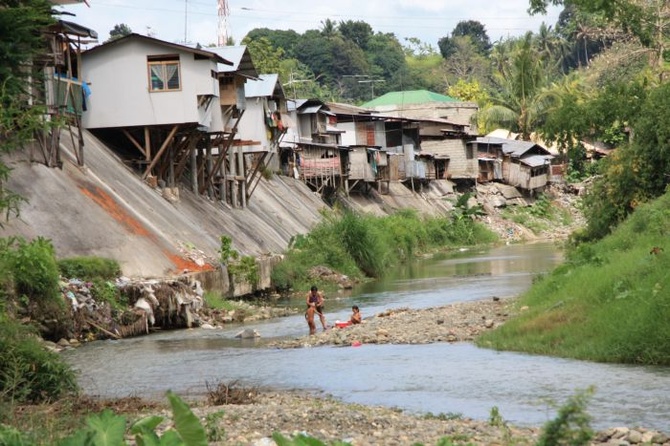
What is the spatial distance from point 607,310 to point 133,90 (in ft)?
87.7

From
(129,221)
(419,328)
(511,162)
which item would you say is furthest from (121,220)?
(511,162)

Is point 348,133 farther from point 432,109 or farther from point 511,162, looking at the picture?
point 432,109

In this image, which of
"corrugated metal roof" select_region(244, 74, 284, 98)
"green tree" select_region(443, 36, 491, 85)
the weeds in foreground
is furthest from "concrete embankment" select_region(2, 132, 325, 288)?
"green tree" select_region(443, 36, 491, 85)

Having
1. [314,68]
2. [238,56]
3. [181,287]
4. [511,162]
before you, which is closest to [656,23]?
[181,287]

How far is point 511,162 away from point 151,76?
5687cm

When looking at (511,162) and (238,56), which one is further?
(511,162)

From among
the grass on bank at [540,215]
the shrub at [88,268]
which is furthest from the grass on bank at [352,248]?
the grass on bank at [540,215]

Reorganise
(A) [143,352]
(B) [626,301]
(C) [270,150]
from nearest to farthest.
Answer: (B) [626,301] < (A) [143,352] < (C) [270,150]

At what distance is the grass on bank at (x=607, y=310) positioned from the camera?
19.3m

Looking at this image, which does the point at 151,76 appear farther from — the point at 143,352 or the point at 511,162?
the point at 511,162

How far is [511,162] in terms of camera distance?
9731 centimetres

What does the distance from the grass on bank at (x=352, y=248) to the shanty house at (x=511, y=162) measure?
87.3 ft

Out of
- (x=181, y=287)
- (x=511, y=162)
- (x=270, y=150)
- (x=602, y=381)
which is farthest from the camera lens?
(x=511, y=162)

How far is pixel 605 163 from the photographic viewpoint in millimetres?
A: 36625
